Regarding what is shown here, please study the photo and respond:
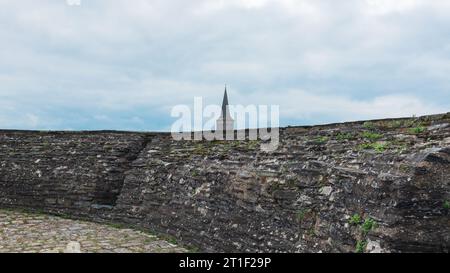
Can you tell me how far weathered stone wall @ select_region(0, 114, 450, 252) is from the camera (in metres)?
6.34

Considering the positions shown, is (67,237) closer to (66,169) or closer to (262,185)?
(66,169)

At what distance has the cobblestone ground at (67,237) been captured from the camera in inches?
377

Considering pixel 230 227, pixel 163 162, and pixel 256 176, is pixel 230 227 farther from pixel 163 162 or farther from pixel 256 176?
pixel 163 162

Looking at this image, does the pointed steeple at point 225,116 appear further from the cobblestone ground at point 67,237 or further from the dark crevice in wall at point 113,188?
the cobblestone ground at point 67,237

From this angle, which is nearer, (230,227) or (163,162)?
(230,227)

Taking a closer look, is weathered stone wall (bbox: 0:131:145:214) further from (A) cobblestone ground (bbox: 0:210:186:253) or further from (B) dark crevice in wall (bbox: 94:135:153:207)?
(A) cobblestone ground (bbox: 0:210:186:253)

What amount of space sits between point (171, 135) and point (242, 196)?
16.9 ft

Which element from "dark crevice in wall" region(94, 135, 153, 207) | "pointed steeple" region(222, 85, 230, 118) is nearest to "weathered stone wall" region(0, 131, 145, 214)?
"dark crevice in wall" region(94, 135, 153, 207)

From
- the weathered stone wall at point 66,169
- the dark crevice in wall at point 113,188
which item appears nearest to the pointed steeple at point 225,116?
the weathered stone wall at point 66,169
